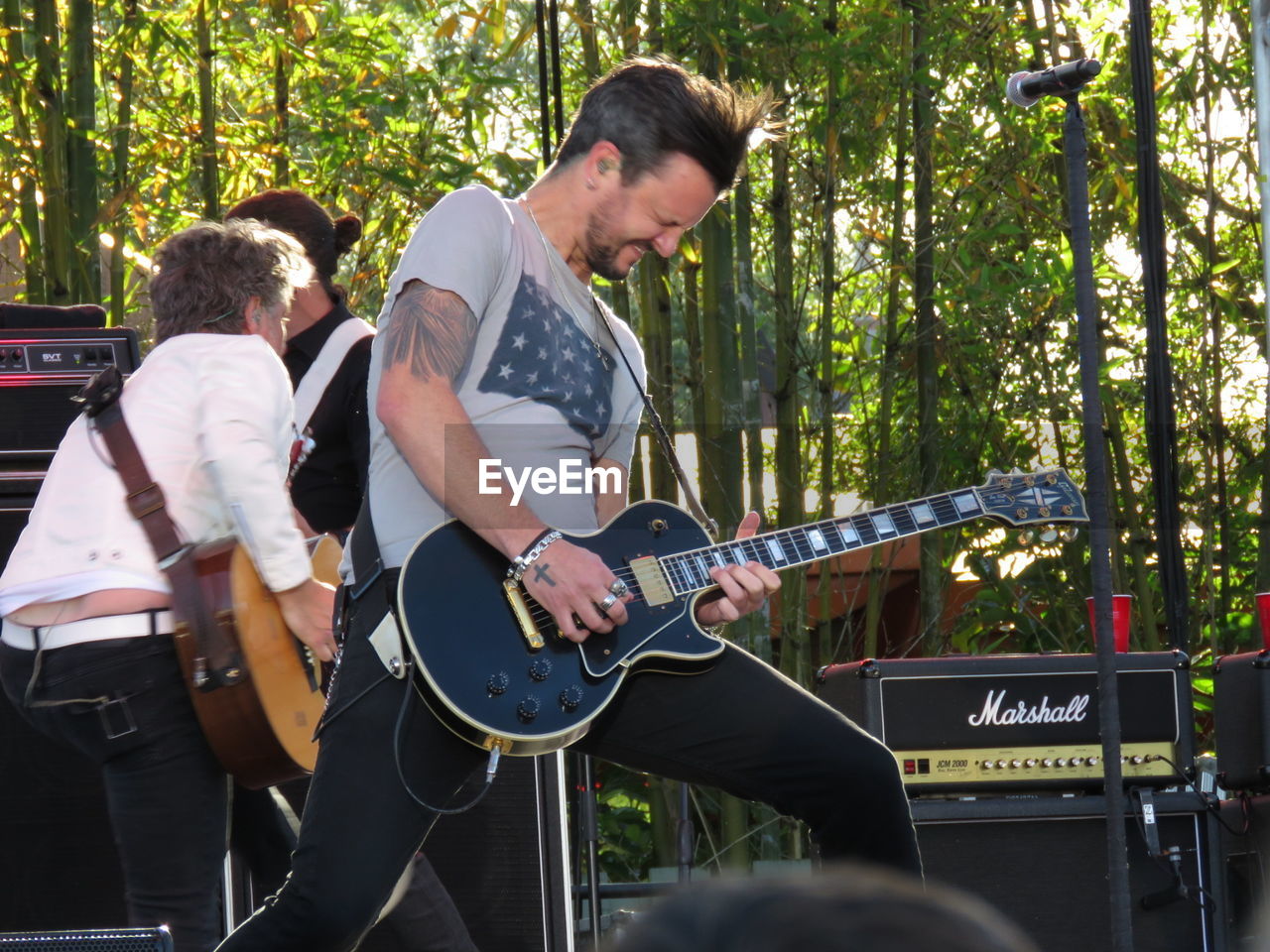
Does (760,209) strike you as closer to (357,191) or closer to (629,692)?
(357,191)

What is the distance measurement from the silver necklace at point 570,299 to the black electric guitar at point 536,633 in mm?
259

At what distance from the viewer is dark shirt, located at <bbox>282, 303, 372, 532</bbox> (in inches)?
128

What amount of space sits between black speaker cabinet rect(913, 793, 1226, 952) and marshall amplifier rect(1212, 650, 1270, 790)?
16cm

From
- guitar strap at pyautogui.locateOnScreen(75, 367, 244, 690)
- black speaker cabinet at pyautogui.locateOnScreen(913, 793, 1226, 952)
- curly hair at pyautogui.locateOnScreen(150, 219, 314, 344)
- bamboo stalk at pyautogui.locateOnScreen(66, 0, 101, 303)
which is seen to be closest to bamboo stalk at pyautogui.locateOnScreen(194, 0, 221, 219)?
bamboo stalk at pyautogui.locateOnScreen(66, 0, 101, 303)

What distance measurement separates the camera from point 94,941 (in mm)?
1792

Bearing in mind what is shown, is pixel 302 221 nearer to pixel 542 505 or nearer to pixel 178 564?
pixel 178 564

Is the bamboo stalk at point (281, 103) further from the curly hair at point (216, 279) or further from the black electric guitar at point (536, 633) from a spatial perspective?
the black electric guitar at point (536, 633)

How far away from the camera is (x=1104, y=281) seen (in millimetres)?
5031

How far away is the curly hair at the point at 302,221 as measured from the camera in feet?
11.3

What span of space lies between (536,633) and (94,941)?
0.72 meters

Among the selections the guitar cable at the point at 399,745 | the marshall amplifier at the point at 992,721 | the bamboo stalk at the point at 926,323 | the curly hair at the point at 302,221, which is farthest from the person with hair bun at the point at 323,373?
the bamboo stalk at the point at 926,323

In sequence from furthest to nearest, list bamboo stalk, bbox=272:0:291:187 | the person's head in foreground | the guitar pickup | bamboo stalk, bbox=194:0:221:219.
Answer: bamboo stalk, bbox=272:0:291:187 < bamboo stalk, bbox=194:0:221:219 < the guitar pickup < the person's head in foreground

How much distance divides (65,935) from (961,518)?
1.66m

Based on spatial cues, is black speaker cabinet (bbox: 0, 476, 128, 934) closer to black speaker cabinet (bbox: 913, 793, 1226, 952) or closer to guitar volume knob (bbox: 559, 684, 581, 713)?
guitar volume knob (bbox: 559, 684, 581, 713)
